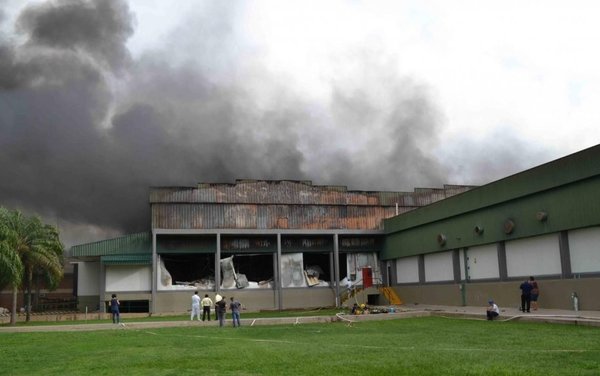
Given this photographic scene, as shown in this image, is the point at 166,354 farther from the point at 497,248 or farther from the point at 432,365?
the point at 497,248

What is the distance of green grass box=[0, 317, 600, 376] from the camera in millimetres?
13531

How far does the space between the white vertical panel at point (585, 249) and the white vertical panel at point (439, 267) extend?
1307 centimetres

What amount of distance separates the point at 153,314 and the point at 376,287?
1924 cm

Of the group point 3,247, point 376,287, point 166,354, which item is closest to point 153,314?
point 3,247

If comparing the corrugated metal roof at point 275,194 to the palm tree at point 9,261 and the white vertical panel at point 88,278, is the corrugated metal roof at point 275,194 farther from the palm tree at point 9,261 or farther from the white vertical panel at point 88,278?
the palm tree at point 9,261

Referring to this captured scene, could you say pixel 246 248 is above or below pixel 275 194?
below

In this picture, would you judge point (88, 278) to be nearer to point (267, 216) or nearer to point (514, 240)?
point (267, 216)

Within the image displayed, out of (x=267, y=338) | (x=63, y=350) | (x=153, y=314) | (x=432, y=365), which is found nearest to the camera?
(x=432, y=365)

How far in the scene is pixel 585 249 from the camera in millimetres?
31703

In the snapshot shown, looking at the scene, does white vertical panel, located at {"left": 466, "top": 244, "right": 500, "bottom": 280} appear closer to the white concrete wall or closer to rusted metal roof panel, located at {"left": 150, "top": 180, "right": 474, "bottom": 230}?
the white concrete wall

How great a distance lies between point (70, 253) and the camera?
53.4 meters

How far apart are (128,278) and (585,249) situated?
36411 millimetres

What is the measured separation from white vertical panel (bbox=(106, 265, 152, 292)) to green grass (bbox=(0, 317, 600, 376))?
1072 inches

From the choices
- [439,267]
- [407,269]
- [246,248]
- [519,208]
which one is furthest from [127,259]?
[519,208]
